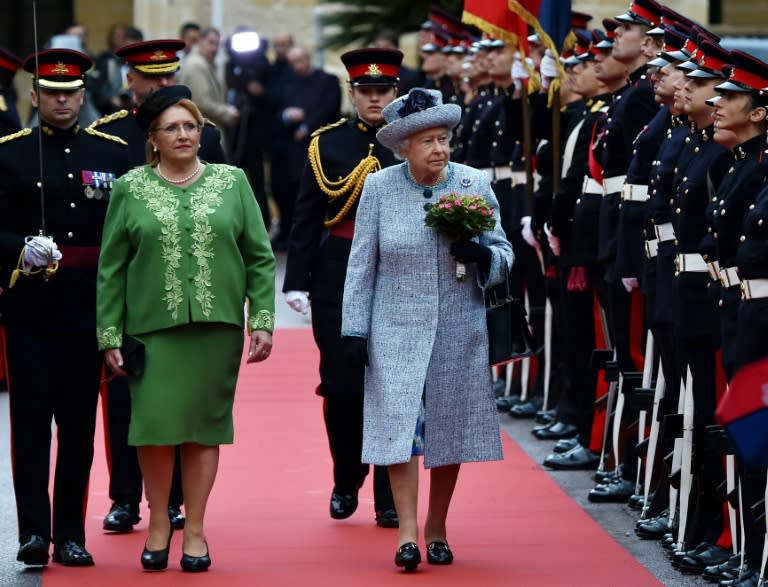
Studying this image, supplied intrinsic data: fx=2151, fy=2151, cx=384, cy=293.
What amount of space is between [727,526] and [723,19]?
18836 mm

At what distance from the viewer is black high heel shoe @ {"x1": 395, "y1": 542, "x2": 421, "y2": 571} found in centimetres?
801

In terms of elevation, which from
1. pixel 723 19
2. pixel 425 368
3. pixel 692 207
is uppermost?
pixel 692 207

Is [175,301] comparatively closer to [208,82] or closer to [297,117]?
[208,82]

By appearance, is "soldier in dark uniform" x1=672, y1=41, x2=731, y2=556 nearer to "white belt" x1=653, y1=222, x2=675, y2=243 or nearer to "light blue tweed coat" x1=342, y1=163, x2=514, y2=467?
"white belt" x1=653, y1=222, x2=675, y2=243

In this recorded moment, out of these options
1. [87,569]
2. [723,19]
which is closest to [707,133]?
[87,569]

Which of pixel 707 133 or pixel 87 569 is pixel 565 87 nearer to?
pixel 707 133

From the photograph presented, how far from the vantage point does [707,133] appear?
27.2 feet

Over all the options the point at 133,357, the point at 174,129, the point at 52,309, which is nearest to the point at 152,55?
the point at 174,129

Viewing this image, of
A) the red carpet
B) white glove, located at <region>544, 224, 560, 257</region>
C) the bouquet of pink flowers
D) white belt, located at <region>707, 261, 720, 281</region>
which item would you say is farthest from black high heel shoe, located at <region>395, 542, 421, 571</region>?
white glove, located at <region>544, 224, 560, 257</region>

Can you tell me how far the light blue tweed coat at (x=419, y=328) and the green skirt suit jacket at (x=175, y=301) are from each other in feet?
1.45

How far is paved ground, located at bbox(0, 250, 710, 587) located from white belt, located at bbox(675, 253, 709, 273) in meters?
1.14

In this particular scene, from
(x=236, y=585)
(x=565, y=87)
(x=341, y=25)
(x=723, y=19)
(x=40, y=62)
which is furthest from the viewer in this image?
(x=723, y=19)

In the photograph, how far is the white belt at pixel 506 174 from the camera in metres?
12.3

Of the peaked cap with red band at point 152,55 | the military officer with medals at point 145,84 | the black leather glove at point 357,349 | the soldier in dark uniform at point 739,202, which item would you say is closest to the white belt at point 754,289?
the soldier in dark uniform at point 739,202
